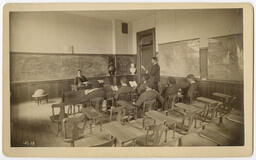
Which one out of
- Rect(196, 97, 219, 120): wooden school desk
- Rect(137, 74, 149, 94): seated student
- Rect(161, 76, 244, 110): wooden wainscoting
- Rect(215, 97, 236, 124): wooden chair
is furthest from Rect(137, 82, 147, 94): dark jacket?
Rect(215, 97, 236, 124): wooden chair

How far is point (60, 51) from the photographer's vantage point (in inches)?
57.9

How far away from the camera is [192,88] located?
1.48 meters

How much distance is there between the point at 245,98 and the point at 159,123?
535mm

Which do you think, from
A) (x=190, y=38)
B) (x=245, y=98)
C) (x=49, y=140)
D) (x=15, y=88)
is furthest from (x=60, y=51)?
(x=245, y=98)

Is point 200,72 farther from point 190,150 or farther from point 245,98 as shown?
point 190,150

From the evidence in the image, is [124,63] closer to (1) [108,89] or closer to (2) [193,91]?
(1) [108,89]

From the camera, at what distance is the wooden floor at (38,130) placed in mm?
1463

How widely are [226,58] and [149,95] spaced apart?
1.65ft

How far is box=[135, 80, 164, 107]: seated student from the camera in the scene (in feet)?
4.87

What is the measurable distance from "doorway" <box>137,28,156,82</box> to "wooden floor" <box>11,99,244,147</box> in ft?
1.08

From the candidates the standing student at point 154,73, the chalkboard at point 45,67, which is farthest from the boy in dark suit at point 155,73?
the chalkboard at point 45,67

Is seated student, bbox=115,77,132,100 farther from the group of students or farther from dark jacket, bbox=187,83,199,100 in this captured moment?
dark jacket, bbox=187,83,199,100

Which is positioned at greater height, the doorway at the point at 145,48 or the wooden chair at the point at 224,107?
the doorway at the point at 145,48

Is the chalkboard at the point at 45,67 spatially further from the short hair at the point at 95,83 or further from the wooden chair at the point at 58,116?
the wooden chair at the point at 58,116
